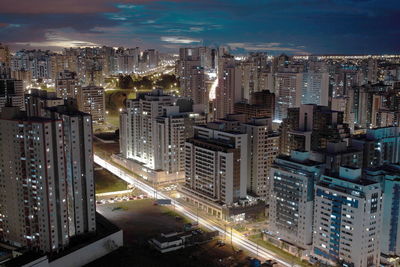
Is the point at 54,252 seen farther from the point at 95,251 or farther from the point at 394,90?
the point at 394,90

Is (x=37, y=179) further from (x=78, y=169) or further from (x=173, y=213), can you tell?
(x=173, y=213)

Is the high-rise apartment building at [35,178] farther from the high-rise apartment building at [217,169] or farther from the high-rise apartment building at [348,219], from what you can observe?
the high-rise apartment building at [348,219]

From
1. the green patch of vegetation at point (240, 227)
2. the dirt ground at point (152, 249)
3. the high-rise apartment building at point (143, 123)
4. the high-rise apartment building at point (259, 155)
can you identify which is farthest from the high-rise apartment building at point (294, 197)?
the high-rise apartment building at point (143, 123)

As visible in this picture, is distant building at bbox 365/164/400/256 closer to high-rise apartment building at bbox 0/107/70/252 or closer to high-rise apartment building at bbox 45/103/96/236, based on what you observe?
high-rise apartment building at bbox 45/103/96/236

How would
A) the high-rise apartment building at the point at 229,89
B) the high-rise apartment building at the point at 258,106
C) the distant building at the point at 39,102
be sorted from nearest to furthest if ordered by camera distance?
the distant building at the point at 39,102 < the high-rise apartment building at the point at 258,106 < the high-rise apartment building at the point at 229,89

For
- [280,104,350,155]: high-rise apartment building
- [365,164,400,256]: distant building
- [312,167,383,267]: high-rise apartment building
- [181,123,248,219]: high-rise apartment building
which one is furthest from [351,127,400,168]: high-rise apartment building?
[312,167,383,267]: high-rise apartment building
